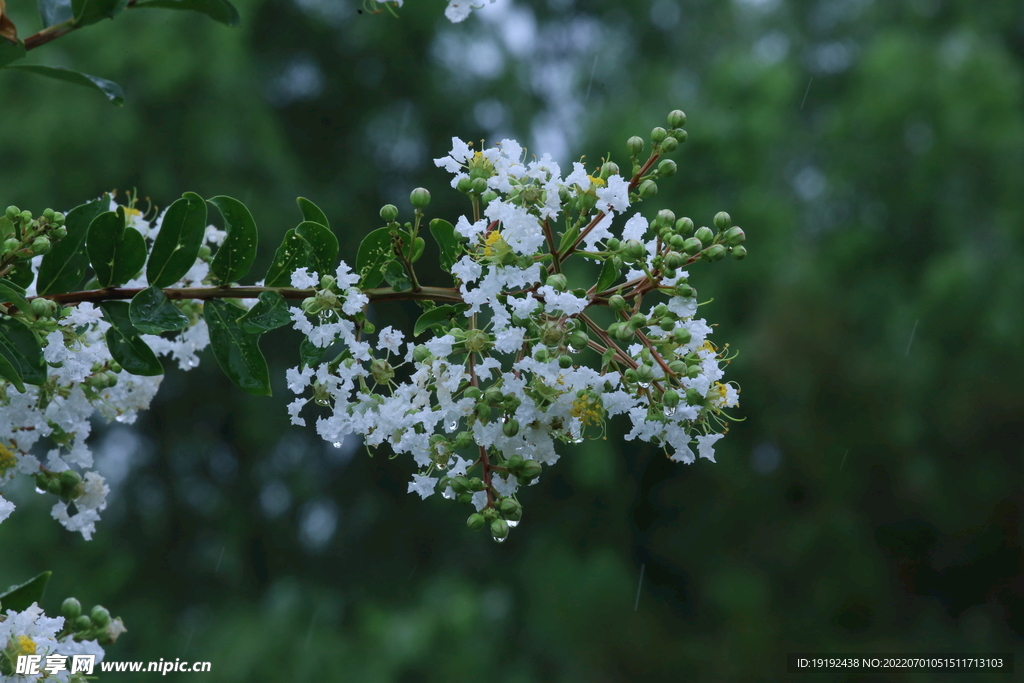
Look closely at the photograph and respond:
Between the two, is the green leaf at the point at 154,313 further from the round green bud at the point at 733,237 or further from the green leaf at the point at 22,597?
the round green bud at the point at 733,237

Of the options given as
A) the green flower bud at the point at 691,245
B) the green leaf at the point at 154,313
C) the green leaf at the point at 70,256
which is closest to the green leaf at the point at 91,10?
the green leaf at the point at 70,256

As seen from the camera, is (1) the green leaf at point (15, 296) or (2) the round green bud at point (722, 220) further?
(2) the round green bud at point (722, 220)

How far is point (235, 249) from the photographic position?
3.69ft

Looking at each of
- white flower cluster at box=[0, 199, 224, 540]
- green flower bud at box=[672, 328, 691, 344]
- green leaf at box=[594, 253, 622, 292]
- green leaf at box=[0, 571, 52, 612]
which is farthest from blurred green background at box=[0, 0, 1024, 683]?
green flower bud at box=[672, 328, 691, 344]

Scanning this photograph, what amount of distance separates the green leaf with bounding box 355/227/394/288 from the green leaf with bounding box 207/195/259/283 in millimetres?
131

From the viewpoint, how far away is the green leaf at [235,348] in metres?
1.13

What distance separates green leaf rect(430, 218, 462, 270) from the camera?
1.08m

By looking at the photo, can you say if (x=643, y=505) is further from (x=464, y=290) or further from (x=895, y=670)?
(x=464, y=290)

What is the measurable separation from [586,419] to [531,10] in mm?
9796

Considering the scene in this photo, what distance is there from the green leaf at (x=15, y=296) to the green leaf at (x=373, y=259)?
351mm

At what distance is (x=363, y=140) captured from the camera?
853 cm

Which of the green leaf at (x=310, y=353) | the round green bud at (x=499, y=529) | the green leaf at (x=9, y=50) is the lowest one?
the round green bud at (x=499, y=529)

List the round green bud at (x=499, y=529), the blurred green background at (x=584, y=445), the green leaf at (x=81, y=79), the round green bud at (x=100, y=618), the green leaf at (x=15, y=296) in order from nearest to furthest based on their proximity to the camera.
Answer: the green leaf at (x=15, y=296), the round green bud at (x=499, y=529), the green leaf at (x=81, y=79), the round green bud at (x=100, y=618), the blurred green background at (x=584, y=445)

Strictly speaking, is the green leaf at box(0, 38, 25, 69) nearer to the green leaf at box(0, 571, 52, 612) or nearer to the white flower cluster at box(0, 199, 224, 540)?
the white flower cluster at box(0, 199, 224, 540)
